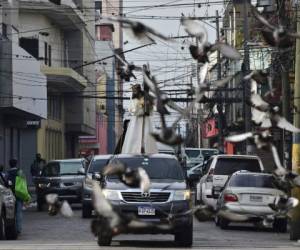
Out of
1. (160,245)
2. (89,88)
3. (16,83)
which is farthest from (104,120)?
(160,245)

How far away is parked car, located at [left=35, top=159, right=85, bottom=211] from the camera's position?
3105 centimetres

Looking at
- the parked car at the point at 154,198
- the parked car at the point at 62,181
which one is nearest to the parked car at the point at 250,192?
the parked car at the point at 154,198

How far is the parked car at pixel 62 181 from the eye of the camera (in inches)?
1222

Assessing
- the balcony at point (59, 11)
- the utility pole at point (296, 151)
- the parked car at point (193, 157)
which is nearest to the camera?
the utility pole at point (296, 151)

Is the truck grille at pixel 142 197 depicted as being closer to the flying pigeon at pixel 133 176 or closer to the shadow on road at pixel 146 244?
the shadow on road at pixel 146 244

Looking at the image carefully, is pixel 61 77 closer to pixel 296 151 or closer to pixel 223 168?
pixel 223 168

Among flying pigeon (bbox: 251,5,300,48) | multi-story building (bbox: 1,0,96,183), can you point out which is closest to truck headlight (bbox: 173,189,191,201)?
flying pigeon (bbox: 251,5,300,48)

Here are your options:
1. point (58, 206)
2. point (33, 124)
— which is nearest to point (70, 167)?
point (33, 124)

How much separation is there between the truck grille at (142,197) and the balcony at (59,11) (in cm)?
3308

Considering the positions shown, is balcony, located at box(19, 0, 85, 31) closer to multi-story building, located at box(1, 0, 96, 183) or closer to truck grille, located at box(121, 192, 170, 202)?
multi-story building, located at box(1, 0, 96, 183)

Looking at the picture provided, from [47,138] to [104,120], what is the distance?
4292cm

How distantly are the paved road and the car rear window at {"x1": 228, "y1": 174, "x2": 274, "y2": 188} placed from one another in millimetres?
1143

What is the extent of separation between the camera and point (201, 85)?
16.5 feet

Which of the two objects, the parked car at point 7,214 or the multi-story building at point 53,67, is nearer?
the parked car at point 7,214
